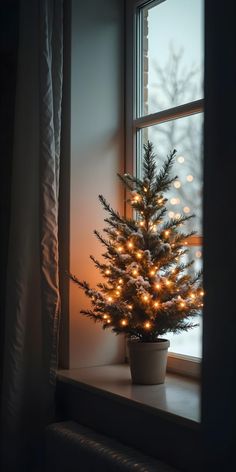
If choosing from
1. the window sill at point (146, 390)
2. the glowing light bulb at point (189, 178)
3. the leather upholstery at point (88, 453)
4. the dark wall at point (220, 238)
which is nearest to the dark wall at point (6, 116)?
the window sill at point (146, 390)

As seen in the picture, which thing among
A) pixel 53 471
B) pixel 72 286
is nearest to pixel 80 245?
pixel 72 286

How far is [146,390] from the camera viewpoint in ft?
6.28

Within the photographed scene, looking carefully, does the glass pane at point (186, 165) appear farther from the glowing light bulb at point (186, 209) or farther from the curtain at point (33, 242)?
the curtain at point (33, 242)

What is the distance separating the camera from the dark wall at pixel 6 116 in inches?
99.3

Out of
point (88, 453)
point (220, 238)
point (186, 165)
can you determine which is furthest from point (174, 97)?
point (88, 453)

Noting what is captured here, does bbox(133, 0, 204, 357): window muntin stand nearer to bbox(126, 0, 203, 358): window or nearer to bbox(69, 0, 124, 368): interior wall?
bbox(126, 0, 203, 358): window

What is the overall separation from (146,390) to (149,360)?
0.10 metres

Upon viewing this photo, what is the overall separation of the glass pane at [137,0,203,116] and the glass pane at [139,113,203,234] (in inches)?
3.5

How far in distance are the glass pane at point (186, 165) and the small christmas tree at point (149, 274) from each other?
0.07 m

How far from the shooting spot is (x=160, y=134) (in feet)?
7.41

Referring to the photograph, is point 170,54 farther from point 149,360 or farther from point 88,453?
point 88,453

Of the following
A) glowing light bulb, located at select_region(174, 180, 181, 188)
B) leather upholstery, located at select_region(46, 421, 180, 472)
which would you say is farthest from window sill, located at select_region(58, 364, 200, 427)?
glowing light bulb, located at select_region(174, 180, 181, 188)

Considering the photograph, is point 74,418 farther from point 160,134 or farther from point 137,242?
point 160,134

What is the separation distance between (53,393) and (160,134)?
1032 millimetres
